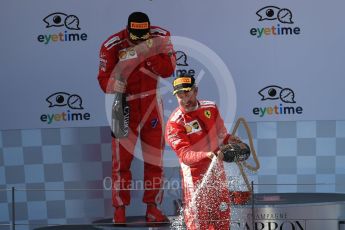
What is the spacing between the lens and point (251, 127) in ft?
17.3

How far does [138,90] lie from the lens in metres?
4.85

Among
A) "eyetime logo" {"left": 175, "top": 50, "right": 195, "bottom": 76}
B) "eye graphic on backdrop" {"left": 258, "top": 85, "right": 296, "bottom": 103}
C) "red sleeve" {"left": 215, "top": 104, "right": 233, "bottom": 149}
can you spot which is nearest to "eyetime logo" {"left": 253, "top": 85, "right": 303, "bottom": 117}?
"eye graphic on backdrop" {"left": 258, "top": 85, "right": 296, "bottom": 103}

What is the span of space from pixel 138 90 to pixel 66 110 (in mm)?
727

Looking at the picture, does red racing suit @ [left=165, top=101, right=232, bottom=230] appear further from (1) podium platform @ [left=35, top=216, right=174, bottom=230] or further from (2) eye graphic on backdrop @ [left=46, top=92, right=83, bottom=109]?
(2) eye graphic on backdrop @ [left=46, top=92, right=83, bottom=109]

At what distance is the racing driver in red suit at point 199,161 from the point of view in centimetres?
445

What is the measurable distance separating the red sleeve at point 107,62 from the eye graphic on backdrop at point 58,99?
55cm

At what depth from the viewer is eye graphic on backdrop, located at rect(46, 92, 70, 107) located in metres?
5.29

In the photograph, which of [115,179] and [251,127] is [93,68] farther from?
[251,127]

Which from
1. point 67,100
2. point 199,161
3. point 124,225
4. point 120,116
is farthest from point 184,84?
point 67,100

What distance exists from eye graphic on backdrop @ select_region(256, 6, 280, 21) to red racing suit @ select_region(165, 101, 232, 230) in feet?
3.28

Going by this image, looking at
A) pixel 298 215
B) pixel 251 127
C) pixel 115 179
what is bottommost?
pixel 298 215

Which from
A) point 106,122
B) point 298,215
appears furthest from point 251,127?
point 106,122

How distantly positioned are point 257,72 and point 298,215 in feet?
3.52

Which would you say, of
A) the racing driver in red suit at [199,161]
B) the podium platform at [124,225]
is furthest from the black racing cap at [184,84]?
the podium platform at [124,225]
